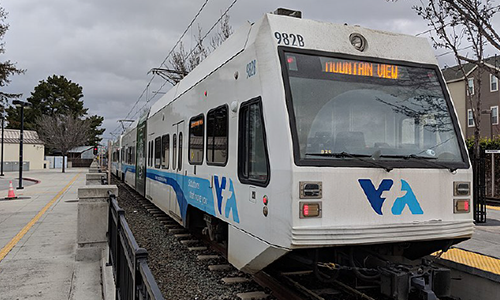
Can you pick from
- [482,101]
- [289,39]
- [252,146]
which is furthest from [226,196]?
[482,101]

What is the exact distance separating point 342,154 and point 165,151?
6520 mm

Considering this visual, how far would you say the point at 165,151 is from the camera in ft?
32.9

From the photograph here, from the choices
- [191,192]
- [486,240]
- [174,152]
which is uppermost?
[174,152]

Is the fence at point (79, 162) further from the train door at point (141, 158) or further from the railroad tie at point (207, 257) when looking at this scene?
the railroad tie at point (207, 257)

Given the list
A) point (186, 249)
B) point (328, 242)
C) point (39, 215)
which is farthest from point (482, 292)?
point (39, 215)

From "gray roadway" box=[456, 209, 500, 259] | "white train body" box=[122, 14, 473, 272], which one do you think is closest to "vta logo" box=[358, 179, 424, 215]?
"white train body" box=[122, 14, 473, 272]

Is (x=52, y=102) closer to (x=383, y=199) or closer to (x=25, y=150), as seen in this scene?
(x=25, y=150)

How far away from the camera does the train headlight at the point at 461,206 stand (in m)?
4.60

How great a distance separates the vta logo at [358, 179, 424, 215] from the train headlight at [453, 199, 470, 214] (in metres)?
0.51

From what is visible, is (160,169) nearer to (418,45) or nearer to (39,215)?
(39,215)

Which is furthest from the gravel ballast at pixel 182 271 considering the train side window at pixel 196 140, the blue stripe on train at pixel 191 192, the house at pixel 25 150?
the house at pixel 25 150

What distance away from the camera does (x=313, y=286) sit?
5.52m

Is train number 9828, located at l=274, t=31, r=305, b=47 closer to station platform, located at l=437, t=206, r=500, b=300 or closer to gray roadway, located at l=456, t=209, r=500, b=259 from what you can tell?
station platform, located at l=437, t=206, r=500, b=300

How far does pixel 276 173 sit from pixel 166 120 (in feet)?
21.4
